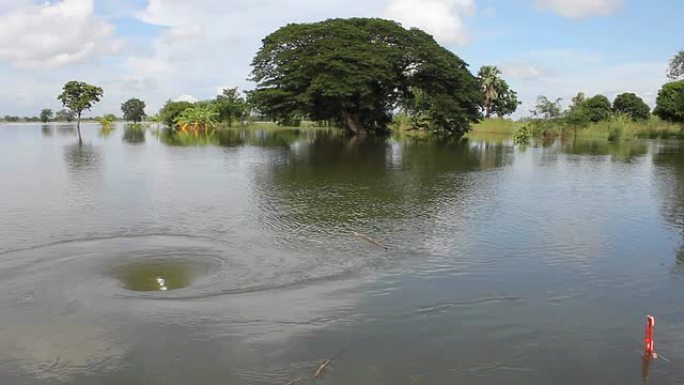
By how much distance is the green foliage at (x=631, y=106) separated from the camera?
66.4 metres

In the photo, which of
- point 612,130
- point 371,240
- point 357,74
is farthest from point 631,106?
point 371,240

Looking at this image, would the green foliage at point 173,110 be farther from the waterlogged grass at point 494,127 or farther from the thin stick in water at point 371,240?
the thin stick in water at point 371,240

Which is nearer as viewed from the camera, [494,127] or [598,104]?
[494,127]

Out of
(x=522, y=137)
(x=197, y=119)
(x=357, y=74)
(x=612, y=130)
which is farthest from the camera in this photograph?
(x=197, y=119)

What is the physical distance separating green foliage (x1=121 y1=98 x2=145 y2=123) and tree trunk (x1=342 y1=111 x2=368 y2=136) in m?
76.0

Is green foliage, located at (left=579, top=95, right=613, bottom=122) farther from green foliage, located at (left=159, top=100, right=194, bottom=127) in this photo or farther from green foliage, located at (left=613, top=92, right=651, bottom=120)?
green foliage, located at (left=159, top=100, right=194, bottom=127)

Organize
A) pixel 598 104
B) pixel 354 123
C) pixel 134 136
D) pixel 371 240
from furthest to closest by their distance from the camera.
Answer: pixel 598 104
pixel 354 123
pixel 134 136
pixel 371 240

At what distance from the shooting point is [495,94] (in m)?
70.9

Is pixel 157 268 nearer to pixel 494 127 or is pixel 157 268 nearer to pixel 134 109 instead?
pixel 494 127

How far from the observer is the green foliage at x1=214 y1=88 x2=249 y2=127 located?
80375 mm

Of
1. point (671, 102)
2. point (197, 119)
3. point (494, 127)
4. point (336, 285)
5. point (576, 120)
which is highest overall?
point (671, 102)

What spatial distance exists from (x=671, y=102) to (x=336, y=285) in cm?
5213

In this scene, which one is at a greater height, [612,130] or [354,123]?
[354,123]

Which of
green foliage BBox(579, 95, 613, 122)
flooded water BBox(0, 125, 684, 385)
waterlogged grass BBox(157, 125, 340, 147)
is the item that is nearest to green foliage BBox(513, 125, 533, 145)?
waterlogged grass BBox(157, 125, 340, 147)
